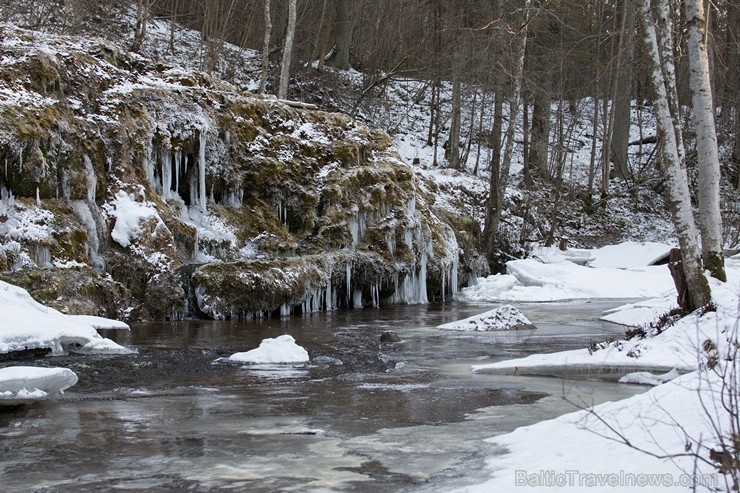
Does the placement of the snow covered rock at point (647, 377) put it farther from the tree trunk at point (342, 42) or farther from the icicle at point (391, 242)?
the tree trunk at point (342, 42)

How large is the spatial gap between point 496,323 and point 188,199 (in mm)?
7851

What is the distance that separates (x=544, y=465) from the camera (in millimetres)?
4086

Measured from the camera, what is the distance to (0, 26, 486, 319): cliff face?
13.5 m

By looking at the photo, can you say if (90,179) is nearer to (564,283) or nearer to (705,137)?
(705,137)

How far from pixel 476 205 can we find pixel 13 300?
1837cm

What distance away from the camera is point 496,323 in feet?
43.2

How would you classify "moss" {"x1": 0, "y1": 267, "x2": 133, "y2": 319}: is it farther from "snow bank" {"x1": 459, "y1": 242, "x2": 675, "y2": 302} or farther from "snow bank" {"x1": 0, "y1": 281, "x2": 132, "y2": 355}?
"snow bank" {"x1": 459, "y1": 242, "x2": 675, "y2": 302}

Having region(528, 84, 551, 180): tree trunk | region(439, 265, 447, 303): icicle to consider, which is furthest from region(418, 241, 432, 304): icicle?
region(528, 84, 551, 180): tree trunk

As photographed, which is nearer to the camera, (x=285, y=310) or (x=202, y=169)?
(x=285, y=310)

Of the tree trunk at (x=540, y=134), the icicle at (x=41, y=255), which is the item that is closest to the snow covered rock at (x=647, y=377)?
the icicle at (x=41, y=255)

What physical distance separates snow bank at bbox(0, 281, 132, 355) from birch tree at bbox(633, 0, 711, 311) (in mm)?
6942

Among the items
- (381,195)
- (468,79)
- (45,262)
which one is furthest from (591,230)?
(45,262)

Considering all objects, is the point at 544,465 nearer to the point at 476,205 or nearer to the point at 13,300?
the point at 13,300

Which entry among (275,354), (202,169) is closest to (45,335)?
(275,354)
